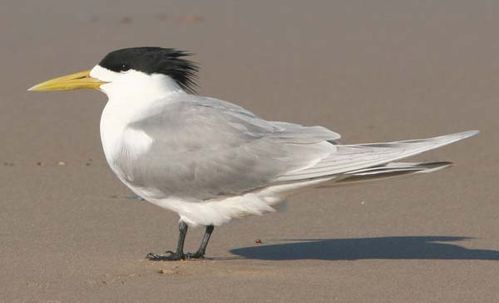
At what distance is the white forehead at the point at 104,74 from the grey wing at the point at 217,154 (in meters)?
0.52

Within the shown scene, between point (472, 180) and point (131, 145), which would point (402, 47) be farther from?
point (131, 145)

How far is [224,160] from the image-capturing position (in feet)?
20.5

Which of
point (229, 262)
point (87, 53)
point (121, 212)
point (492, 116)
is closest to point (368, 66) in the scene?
point (492, 116)

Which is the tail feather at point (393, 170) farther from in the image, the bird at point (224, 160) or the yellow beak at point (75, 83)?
the yellow beak at point (75, 83)

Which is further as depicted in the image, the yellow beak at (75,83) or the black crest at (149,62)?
the yellow beak at (75,83)

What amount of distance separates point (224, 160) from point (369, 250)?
3.20 feet

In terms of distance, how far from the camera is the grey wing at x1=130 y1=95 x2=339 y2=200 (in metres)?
6.23

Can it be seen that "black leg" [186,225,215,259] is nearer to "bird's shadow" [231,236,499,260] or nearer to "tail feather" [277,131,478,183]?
"bird's shadow" [231,236,499,260]

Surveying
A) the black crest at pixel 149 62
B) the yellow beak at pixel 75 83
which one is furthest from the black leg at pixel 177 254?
the yellow beak at pixel 75 83

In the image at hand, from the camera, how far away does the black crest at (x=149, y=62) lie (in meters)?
6.69

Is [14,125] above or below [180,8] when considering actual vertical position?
below

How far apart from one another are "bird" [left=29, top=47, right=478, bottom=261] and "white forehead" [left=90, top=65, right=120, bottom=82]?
309 millimetres

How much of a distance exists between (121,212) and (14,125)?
2.74m

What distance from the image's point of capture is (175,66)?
6.73 metres
